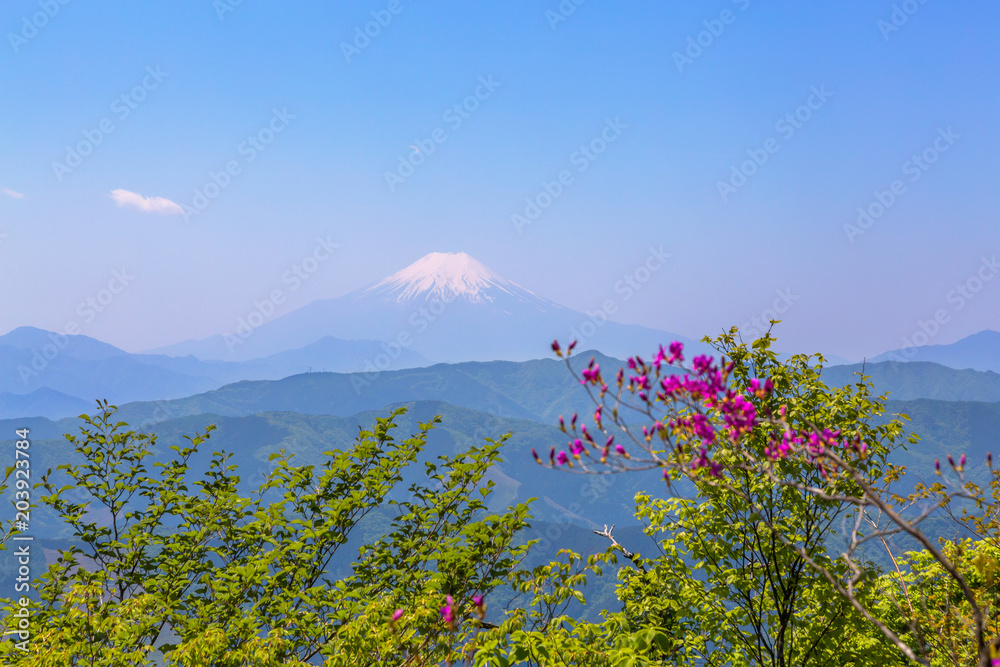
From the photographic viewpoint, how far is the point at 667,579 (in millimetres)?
10023

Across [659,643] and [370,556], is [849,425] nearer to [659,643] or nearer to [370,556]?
[659,643]

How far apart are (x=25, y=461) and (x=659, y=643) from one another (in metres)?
9.92

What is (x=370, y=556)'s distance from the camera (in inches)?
345

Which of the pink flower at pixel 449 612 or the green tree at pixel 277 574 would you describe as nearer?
the pink flower at pixel 449 612

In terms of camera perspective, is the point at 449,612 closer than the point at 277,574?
Yes

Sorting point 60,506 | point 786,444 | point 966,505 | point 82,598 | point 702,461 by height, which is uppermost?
point 966,505

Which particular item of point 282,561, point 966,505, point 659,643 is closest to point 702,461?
point 659,643

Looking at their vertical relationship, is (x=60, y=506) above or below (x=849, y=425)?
below

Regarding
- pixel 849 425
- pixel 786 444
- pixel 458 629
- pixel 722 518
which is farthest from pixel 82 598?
pixel 849 425

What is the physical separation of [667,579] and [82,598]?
333 inches

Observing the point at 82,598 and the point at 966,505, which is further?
the point at 966,505

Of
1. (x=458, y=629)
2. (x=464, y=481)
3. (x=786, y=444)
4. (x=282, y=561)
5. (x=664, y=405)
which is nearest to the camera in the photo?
(x=786, y=444)

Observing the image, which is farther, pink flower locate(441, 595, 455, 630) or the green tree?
the green tree

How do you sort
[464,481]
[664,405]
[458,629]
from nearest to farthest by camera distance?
1. [664,405]
2. [458,629]
3. [464,481]
